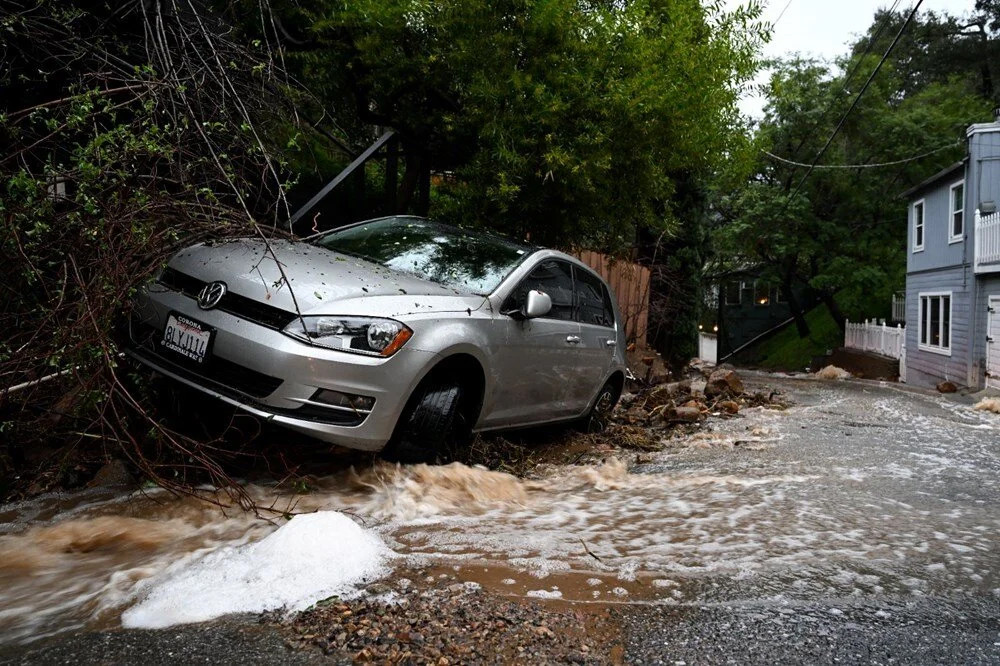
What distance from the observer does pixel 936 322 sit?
22781 mm

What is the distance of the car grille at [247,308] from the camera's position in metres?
4.07

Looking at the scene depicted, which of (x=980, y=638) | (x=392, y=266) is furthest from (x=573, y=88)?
(x=980, y=638)

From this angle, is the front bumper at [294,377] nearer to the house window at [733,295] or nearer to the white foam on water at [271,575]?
the white foam on water at [271,575]

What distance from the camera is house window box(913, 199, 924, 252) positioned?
24.0 meters

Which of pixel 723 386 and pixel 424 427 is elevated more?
pixel 424 427

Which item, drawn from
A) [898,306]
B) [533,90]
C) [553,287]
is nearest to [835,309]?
[898,306]

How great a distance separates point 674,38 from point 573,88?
1.52m

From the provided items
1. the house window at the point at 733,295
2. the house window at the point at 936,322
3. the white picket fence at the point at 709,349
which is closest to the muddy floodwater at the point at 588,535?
the house window at the point at 936,322

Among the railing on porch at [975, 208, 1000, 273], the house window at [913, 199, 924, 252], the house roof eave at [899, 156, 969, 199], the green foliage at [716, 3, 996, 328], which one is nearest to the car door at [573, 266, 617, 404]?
the railing on porch at [975, 208, 1000, 273]

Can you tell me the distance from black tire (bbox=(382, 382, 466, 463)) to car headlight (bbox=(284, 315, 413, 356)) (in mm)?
444

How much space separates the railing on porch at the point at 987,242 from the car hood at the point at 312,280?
693 inches

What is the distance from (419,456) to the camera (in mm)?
4480

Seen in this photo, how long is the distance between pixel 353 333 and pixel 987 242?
63.0 ft

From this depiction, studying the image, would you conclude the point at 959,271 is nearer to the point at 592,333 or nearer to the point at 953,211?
the point at 953,211
